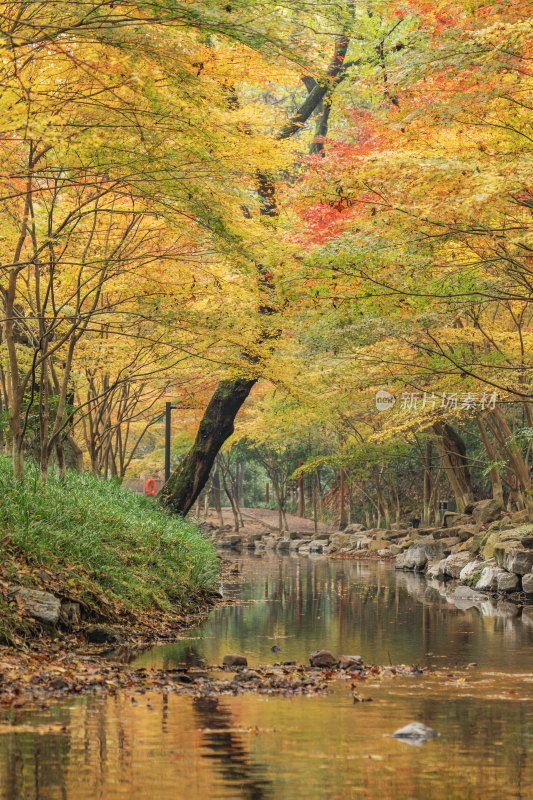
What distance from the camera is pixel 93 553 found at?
1103cm

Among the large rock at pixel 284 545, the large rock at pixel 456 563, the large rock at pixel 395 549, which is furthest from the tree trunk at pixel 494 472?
the large rock at pixel 284 545

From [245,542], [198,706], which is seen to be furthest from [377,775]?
[245,542]

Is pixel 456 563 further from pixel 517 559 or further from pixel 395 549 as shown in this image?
pixel 395 549

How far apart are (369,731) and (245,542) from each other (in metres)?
36.9

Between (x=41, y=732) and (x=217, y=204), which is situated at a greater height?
(x=217, y=204)

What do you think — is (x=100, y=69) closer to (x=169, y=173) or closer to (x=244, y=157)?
(x=169, y=173)

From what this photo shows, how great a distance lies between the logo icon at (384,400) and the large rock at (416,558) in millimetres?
4409

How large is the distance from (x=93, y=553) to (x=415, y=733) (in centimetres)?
611

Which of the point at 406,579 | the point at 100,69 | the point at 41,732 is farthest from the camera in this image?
the point at 406,579

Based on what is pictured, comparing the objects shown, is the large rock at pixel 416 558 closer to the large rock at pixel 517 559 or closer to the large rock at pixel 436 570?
the large rock at pixel 436 570

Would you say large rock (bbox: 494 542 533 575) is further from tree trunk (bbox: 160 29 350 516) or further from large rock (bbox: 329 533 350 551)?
large rock (bbox: 329 533 350 551)

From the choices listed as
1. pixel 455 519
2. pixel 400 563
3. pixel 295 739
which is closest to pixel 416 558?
pixel 400 563

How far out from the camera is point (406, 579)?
22.6 m

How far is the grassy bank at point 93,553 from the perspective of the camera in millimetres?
9781
